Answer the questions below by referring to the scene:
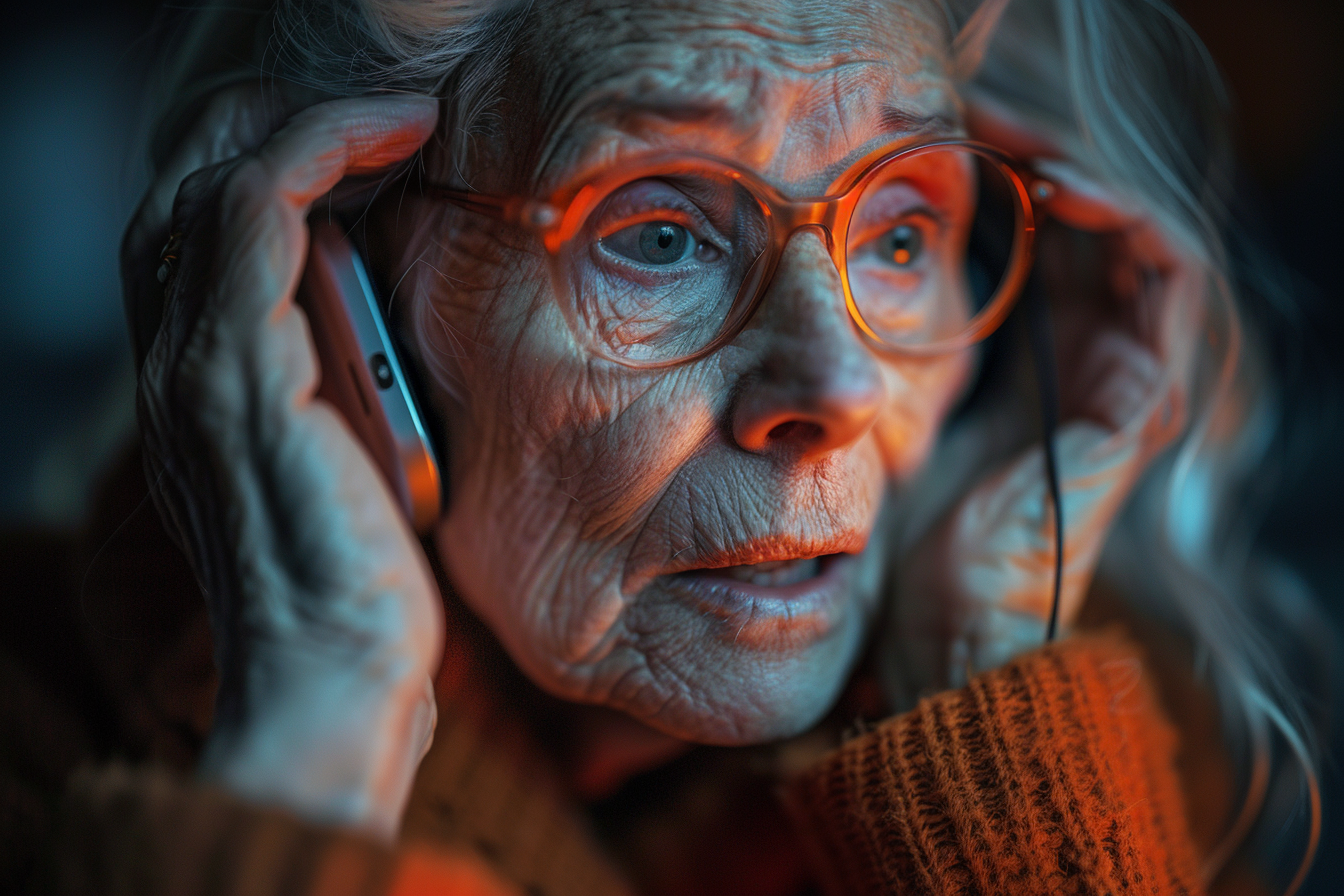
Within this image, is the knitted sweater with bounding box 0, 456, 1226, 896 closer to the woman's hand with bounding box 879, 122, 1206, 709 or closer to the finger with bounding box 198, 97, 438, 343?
the woman's hand with bounding box 879, 122, 1206, 709

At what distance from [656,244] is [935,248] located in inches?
16.7

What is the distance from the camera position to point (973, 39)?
3.29 feet

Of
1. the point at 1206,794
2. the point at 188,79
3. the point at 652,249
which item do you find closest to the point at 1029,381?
the point at 1206,794

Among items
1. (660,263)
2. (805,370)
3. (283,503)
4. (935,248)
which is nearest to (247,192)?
(283,503)

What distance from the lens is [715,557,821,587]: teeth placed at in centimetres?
91

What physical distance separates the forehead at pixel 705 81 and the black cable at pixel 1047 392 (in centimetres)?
54

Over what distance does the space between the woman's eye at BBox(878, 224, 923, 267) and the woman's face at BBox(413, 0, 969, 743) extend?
13 centimetres

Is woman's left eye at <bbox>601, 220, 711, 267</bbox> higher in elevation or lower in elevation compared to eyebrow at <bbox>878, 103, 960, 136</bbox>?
lower

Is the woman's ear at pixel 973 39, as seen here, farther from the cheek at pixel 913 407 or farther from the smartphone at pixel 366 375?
the smartphone at pixel 366 375

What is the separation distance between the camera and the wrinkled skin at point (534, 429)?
678 millimetres

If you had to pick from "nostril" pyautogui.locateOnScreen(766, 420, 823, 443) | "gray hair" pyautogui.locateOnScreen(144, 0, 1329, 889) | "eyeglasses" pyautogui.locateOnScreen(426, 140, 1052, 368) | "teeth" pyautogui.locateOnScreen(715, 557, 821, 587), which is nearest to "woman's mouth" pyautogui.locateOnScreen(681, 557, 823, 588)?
"teeth" pyautogui.locateOnScreen(715, 557, 821, 587)

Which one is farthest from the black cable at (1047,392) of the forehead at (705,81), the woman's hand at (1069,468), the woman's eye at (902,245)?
the forehead at (705,81)

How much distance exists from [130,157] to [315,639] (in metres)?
0.72

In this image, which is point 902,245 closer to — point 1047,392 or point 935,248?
point 935,248
